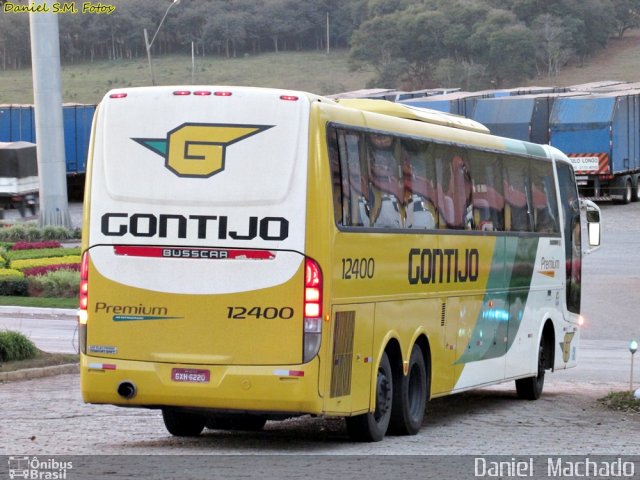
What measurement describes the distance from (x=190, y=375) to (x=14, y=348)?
841cm

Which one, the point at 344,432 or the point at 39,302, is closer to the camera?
the point at 344,432

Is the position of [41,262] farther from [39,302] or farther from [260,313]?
[260,313]

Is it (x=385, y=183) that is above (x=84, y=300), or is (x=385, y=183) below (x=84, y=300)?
above

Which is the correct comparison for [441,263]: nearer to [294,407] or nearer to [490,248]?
[490,248]

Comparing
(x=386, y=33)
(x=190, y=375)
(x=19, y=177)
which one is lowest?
(x=19, y=177)

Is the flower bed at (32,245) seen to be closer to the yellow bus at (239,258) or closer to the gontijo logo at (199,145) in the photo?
the yellow bus at (239,258)

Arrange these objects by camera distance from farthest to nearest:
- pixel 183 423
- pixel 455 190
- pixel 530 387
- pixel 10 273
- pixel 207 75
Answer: pixel 207 75 → pixel 10 273 → pixel 530 387 → pixel 455 190 → pixel 183 423

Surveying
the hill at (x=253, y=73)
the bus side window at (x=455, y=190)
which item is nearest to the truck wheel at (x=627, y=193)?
the bus side window at (x=455, y=190)

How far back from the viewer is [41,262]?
1325 inches

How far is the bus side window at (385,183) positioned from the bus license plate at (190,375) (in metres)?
2.10

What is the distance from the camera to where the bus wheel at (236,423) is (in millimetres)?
13117

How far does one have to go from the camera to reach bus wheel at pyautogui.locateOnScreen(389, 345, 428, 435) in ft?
Result: 42.2

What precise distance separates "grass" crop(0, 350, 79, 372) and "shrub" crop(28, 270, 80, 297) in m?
10.3

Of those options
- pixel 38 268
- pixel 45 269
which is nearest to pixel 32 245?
pixel 38 268
